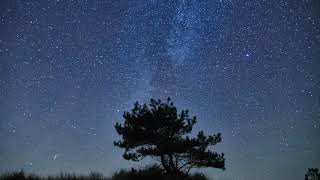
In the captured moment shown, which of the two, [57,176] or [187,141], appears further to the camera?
[187,141]

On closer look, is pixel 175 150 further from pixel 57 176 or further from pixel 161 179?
pixel 57 176

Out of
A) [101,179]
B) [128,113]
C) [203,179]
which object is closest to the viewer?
[101,179]

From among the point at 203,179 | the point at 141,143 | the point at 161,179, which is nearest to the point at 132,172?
the point at 161,179

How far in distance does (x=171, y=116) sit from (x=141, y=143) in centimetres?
250

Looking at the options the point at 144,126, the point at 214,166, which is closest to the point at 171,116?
the point at 144,126

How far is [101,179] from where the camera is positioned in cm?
1841

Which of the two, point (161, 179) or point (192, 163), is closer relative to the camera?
point (161, 179)

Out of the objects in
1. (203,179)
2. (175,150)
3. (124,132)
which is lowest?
(203,179)

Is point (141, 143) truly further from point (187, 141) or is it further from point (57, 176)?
point (57, 176)

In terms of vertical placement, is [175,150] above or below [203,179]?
above

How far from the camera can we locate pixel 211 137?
2173 cm

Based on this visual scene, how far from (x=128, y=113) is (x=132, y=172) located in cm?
480

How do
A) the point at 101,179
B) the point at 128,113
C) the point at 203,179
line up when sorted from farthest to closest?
the point at 128,113 → the point at 203,179 → the point at 101,179

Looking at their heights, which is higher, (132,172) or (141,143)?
(141,143)
